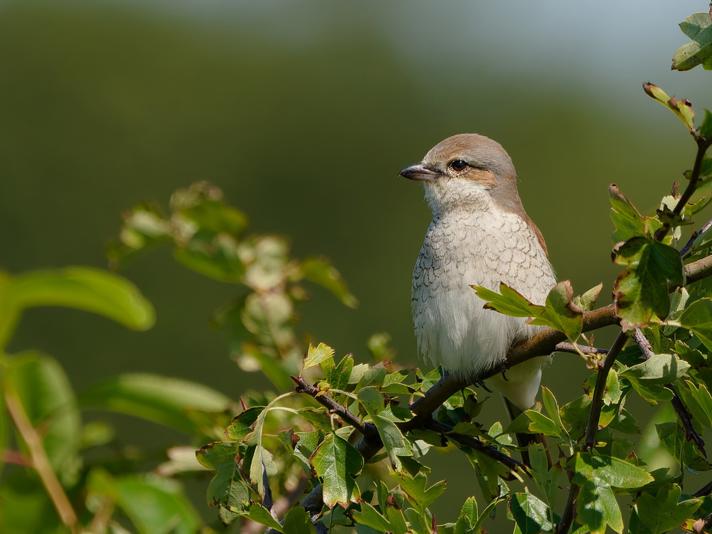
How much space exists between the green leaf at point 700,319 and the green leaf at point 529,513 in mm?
479

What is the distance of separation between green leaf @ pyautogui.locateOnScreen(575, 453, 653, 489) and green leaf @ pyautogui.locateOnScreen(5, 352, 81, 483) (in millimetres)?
874

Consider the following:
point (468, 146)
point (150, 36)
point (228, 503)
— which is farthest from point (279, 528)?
point (150, 36)

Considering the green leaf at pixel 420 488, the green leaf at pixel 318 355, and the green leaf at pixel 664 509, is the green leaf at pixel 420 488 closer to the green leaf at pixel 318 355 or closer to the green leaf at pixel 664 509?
the green leaf at pixel 318 355

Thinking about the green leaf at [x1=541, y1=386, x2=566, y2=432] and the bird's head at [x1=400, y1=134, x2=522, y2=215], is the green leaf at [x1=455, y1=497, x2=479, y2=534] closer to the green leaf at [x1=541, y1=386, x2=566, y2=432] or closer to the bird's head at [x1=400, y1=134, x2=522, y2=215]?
the green leaf at [x1=541, y1=386, x2=566, y2=432]

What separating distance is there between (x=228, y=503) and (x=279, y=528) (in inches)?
4.2

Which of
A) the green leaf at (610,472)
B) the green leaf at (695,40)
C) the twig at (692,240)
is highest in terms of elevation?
the green leaf at (695,40)

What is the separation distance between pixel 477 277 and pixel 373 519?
62.4 inches

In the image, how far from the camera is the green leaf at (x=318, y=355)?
1918mm

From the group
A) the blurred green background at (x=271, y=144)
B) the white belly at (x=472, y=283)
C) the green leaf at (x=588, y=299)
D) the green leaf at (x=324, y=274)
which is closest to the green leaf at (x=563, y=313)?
the green leaf at (x=588, y=299)

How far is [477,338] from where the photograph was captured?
319cm

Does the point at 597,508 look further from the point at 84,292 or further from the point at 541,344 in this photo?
the point at 84,292

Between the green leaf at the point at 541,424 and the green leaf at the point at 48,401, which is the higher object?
the green leaf at the point at 48,401

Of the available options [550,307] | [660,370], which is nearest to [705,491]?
[660,370]

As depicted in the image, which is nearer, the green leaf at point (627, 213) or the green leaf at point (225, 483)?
the green leaf at point (627, 213)
